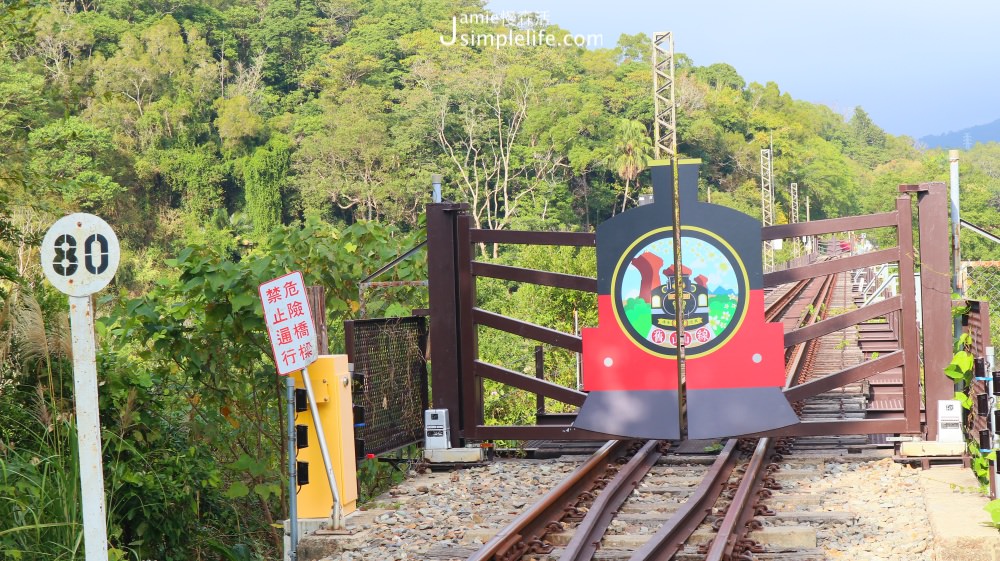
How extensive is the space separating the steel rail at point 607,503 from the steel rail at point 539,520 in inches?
8.4

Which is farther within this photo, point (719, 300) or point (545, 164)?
point (545, 164)

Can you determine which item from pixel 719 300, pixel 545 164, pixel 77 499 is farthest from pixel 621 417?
pixel 545 164

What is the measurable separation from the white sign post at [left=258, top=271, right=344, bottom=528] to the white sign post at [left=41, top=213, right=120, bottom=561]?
7.19 ft

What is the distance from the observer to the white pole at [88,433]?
15.4ft

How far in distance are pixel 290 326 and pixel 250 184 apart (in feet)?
263

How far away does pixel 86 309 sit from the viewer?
4.80 meters

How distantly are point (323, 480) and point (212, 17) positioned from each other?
355 ft

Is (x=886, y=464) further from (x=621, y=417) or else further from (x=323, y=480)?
(x=323, y=480)

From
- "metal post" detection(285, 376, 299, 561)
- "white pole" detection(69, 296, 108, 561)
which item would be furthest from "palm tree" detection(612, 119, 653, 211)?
"white pole" detection(69, 296, 108, 561)

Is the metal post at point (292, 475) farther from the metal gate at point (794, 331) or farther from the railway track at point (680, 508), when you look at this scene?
the metal gate at point (794, 331)

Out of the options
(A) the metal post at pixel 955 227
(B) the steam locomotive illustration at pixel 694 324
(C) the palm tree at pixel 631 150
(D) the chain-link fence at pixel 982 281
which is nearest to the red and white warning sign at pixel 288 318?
(B) the steam locomotive illustration at pixel 694 324

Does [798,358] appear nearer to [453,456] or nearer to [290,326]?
[453,456]

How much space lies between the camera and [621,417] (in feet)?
27.3

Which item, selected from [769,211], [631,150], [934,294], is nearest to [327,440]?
[934,294]
